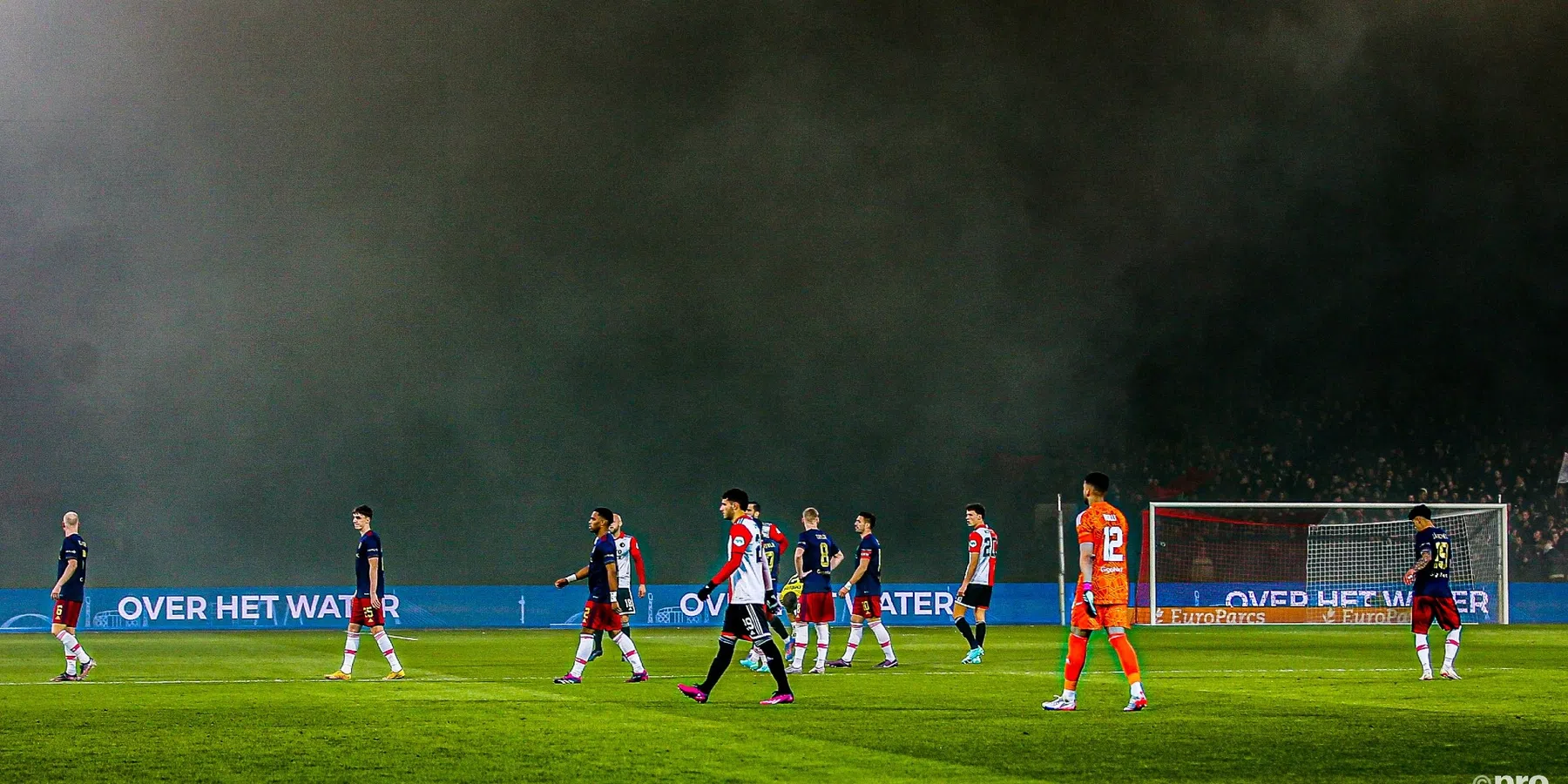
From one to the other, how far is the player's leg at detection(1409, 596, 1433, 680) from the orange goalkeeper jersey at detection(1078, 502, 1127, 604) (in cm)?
639

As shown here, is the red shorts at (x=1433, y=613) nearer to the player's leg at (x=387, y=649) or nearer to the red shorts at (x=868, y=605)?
the red shorts at (x=868, y=605)

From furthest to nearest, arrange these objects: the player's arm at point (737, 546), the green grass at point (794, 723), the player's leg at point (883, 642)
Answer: the player's leg at point (883, 642)
the player's arm at point (737, 546)
the green grass at point (794, 723)

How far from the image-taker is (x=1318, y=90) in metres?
49.3

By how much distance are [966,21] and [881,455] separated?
→ 1429cm

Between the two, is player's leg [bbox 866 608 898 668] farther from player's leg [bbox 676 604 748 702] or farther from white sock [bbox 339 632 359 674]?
white sock [bbox 339 632 359 674]

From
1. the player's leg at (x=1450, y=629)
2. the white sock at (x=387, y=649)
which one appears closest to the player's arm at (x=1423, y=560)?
the player's leg at (x=1450, y=629)

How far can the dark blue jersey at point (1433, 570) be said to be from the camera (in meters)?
16.9

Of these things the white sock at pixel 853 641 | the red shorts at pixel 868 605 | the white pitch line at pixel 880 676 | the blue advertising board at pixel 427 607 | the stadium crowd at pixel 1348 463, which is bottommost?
the blue advertising board at pixel 427 607

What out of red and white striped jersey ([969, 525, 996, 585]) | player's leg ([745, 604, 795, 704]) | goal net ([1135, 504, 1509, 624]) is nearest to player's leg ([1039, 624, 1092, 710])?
player's leg ([745, 604, 795, 704])

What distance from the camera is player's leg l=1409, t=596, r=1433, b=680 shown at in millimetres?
16766

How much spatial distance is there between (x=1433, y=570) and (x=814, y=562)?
7.31 metres

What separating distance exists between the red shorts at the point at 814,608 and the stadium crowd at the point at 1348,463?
28815 millimetres

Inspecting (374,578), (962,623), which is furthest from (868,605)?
(374,578)

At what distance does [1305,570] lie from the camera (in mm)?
34469
